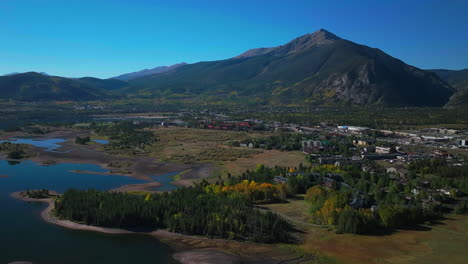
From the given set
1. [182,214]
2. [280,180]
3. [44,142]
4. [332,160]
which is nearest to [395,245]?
[182,214]

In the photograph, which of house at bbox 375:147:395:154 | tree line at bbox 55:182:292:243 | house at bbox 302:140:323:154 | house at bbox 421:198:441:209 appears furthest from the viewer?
house at bbox 302:140:323:154

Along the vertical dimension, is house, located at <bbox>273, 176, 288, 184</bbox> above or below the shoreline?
above

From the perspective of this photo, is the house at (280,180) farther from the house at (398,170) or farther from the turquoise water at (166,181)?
the house at (398,170)

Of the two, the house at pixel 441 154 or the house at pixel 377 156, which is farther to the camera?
the house at pixel 377 156

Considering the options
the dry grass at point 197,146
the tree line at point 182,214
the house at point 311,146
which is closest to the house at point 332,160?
the house at point 311,146

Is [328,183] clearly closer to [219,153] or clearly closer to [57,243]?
[57,243]

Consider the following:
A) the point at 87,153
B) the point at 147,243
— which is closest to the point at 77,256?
the point at 147,243

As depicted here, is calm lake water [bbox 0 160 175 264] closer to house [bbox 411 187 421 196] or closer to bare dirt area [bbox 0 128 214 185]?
bare dirt area [bbox 0 128 214 185]

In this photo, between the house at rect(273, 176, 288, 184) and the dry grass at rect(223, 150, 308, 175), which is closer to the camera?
the house at rect(273, 176, 288, 184)

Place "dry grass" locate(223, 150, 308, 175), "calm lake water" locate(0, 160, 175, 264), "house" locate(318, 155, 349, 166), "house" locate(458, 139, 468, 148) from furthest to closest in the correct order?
1. "house" locate(458, 139, 468, 148)
2. "dry grass" locate(223, 150, 308, 175)
3. "house" locate(318, 155, 349, 166)
4. "calm lake water" locate(0, 160, 175, 264)

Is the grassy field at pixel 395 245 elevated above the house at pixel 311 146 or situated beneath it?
situated beneath

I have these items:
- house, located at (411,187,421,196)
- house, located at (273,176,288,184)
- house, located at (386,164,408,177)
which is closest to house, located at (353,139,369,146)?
house, located at (386,164,408,177)
